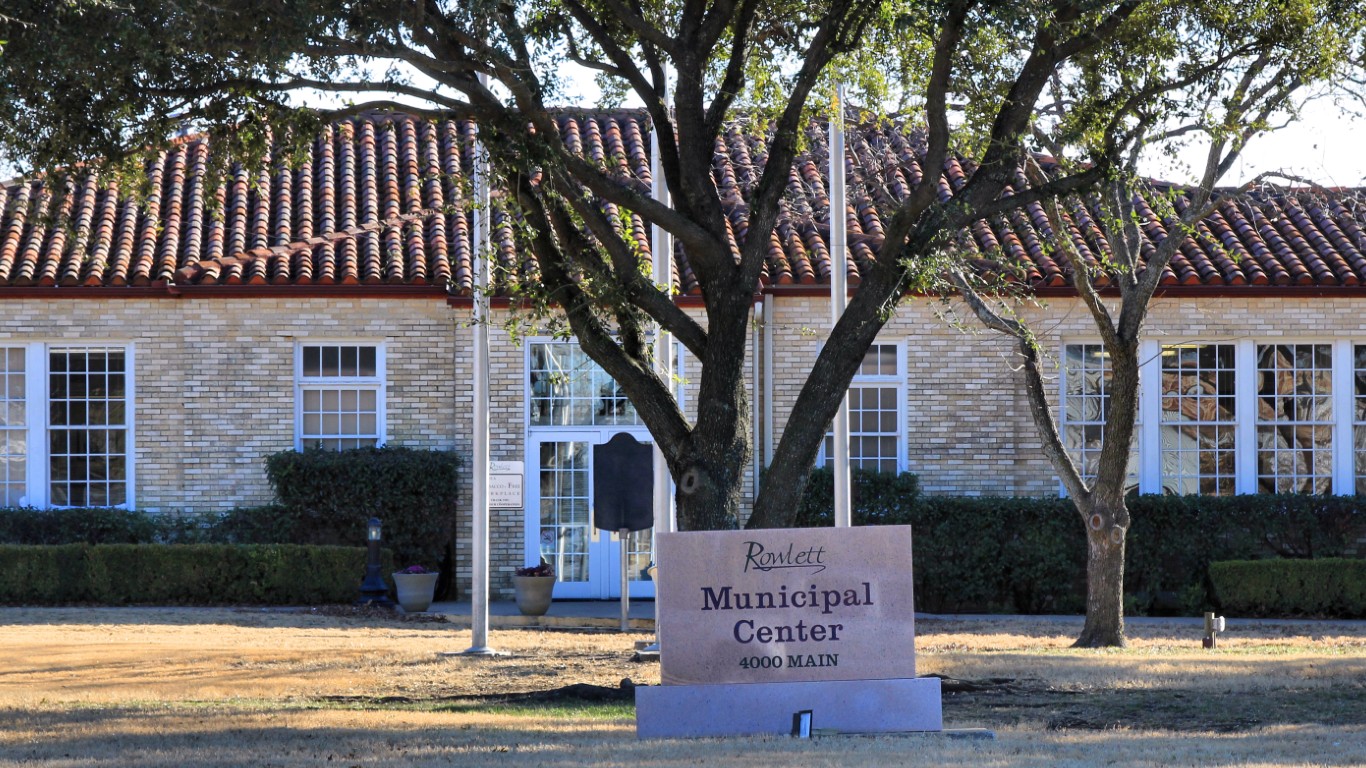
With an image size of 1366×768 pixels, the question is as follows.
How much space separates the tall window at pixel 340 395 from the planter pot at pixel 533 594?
3432mm

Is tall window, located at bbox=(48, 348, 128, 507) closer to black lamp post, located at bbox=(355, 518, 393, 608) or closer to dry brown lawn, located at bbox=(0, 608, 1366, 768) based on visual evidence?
dry brown lawn, located at bbox=(0, 608, 1366, 768)

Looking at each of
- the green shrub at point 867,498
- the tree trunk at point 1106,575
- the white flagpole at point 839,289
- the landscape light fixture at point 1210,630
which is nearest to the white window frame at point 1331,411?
the green shrub at point 867,498

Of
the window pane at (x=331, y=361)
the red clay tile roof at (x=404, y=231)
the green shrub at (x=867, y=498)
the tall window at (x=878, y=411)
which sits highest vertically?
the red clay tile roof at (x=404, y=231)

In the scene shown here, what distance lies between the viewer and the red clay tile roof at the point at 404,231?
70.0 ft

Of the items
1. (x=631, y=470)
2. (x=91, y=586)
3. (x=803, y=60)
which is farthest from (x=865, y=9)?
(x=91, y=586)

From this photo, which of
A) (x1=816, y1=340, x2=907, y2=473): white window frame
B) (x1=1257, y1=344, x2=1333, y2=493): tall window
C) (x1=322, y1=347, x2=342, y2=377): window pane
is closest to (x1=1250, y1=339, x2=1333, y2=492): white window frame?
(x1=1257, y1=344, x2=1333, y2=493): tall window

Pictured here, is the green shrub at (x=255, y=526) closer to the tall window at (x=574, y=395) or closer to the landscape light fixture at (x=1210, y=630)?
the tall window at (x=574, y=395)

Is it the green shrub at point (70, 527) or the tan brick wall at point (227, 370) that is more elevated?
the tan brick wall at point (227, 370)

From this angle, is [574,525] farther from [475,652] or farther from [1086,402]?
[1086,402]

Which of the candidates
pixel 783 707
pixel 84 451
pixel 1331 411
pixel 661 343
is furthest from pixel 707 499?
pixel 1331 411

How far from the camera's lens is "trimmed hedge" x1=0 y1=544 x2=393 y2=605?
784 inches

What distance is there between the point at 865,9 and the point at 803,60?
104 centimetres

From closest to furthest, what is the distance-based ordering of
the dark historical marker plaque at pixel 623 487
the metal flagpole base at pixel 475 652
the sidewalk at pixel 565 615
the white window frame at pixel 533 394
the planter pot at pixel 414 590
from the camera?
the metal flagpole base at pixel 475 652 → the dark historical marker plaque at pixel 623 487 → the sidewalk at pixel 565 615 → the planter pot at pixel 414 590 → the white window frame at pixel 533 394

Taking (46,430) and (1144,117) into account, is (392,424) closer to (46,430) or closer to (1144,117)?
(46,430)
